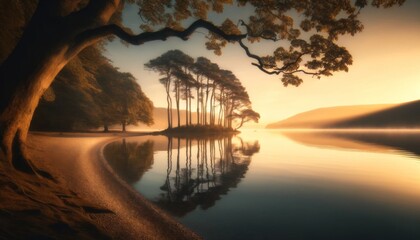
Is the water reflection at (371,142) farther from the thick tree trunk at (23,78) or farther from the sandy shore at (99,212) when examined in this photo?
the thick tree trunk at (23,78)

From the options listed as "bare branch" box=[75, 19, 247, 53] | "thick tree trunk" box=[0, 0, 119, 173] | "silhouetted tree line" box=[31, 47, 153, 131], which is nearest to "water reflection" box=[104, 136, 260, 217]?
"thick tree trunk" box=[0, 0, 119, 173]

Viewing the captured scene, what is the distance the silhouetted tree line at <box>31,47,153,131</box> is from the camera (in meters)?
26.6

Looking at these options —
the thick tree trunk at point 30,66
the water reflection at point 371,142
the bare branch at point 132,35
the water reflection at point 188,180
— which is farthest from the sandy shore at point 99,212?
the water reflection at point 371,142

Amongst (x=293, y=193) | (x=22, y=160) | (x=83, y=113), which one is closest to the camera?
(x=22, y=160)

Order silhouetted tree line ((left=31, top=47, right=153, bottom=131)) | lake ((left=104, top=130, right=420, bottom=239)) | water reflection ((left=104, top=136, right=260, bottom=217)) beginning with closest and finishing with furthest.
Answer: lake ((left=104, top=130, right=420, bottom=239)) < water reflection ((left=104, top=136, right=260, bottom=217)) < silhouetted tree line ((left=31, top=47, right=153, bottom=131))

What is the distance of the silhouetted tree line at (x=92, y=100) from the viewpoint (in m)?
26.6

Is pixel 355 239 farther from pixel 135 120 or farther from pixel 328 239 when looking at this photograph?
pixel 135 120

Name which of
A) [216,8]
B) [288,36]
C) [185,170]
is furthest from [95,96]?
[288,36]

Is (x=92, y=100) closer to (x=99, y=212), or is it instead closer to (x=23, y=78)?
(x=23, y=78)

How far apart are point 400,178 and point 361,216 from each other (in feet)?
26.4

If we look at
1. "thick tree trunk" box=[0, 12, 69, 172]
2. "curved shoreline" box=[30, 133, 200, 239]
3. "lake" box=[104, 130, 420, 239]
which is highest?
"thick tree trunk" box=[0, 12, 69, 172]

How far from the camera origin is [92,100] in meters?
37.4

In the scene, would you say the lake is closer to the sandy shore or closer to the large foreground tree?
the sandy shore

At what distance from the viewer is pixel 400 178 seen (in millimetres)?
13242
